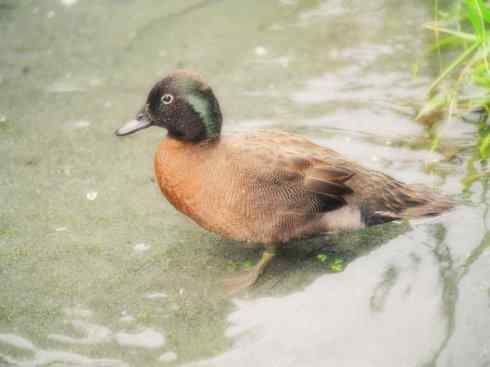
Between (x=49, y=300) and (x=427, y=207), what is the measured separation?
220cm

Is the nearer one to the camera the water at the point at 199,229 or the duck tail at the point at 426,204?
the water at the point at 199,229

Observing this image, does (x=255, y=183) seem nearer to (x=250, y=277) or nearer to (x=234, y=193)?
(x=234, y=193)

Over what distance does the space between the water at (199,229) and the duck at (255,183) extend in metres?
0.20

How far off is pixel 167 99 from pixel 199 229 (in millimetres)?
922

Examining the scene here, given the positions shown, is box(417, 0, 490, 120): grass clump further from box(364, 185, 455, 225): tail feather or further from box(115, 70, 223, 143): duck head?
box(115, 70, 223, 143): duck head

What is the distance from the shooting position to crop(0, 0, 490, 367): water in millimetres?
3221

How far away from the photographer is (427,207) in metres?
3.80

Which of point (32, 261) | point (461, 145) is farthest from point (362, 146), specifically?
point (32, 261)

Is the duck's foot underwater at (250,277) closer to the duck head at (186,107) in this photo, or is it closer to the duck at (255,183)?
the duck at (255,183)

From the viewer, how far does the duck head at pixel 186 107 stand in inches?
143

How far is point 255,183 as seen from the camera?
11.6ft

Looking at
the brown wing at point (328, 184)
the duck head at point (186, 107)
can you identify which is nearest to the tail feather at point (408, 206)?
the brown wing at point (328, 184)

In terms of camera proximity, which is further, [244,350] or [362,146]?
[362,146]

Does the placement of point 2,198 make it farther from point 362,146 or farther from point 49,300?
point 362,146
